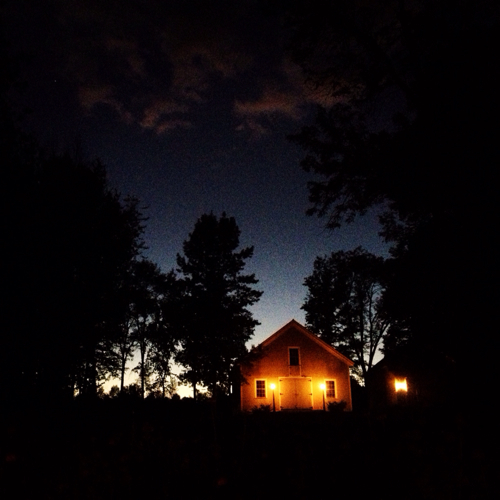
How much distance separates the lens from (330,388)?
31.2 m

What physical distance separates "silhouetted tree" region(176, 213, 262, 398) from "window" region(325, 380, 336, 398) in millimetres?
6895

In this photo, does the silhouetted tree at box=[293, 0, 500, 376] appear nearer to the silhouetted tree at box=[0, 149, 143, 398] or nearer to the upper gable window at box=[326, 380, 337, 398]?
the silhouetted tree at box=[0, 149, 143, 398]

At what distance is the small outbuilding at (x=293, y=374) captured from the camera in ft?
99.0

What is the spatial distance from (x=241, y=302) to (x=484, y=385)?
939 inches

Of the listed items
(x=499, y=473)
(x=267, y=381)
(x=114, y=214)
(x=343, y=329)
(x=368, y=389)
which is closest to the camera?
(x=499, y=473)

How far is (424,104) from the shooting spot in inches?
418

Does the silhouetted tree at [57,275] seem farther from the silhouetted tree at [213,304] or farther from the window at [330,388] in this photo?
the window at [330,388]

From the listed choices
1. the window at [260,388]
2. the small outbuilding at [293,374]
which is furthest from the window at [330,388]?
the window at [260,388]

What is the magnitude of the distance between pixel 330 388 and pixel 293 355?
368 centimetres

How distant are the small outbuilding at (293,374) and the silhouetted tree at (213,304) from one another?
164 centimetres

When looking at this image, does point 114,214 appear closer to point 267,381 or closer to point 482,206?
point 482,206

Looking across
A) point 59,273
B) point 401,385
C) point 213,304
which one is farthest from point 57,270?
point 401,385

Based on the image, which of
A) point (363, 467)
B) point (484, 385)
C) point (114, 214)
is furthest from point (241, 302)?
point (363, 467)

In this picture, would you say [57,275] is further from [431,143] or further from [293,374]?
[293,374]
